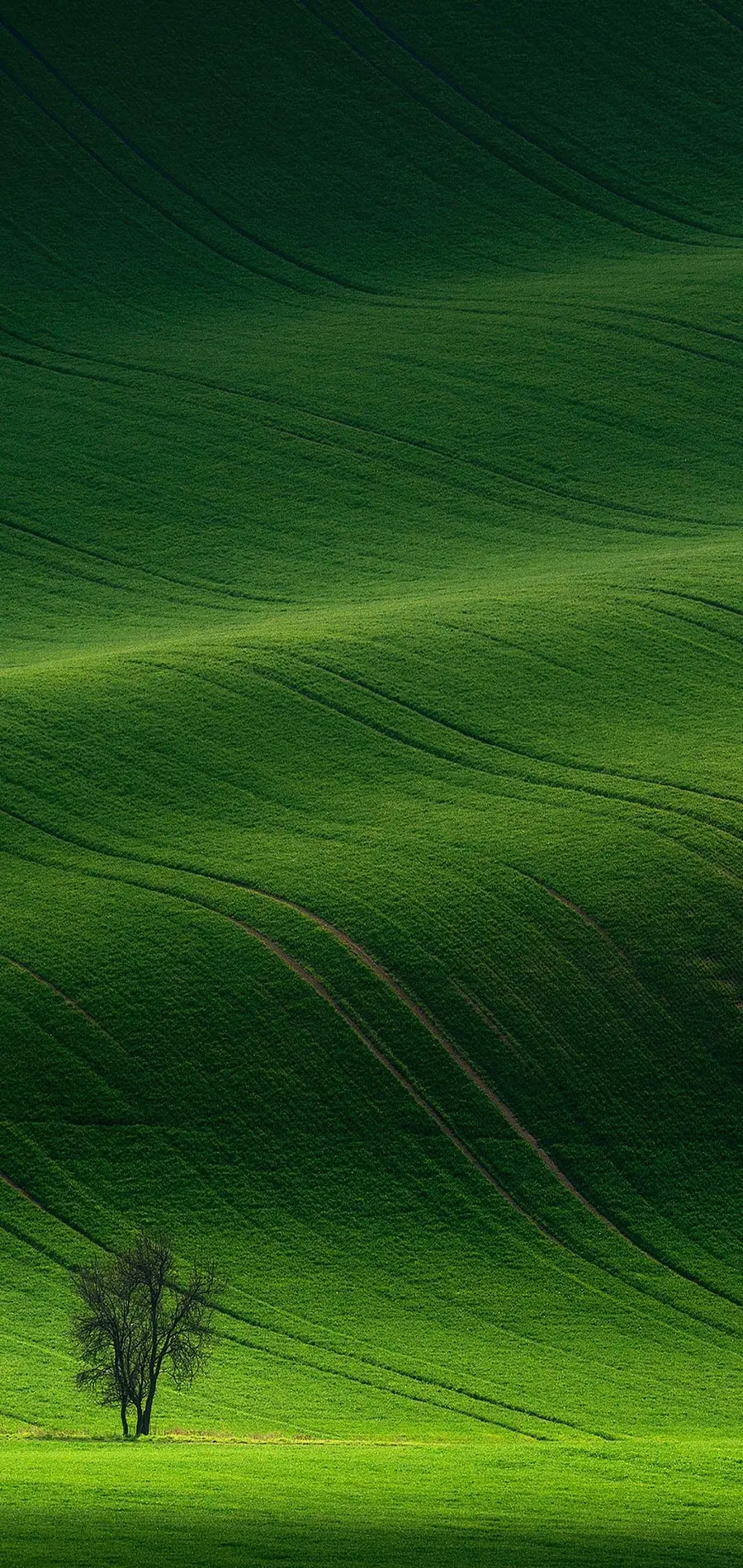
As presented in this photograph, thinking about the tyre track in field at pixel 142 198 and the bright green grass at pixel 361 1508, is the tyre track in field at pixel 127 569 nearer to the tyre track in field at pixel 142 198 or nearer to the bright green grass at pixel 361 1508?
the tyre track in field at pixel 142 198

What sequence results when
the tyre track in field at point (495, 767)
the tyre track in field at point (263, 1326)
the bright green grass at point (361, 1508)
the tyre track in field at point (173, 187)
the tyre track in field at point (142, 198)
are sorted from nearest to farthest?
1. the bright green grass at point (361, 1508)
2. the tyre track in field at point (263, 1326)
3. the tyre track in field at point (495, 767)
4. the tyre track in field at point (173, 187)
5. the tyre track in field at point (142, 198)

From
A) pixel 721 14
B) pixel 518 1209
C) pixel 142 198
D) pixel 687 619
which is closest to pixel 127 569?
pixel 687 619

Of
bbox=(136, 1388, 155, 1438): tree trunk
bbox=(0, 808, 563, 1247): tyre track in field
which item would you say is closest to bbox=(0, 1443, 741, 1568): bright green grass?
bbox=(136, 1388, 155, 1438): tree trunk

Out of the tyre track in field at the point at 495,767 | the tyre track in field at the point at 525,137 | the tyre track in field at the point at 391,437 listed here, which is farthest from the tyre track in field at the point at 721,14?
the tyre track in field at the point at 495,767

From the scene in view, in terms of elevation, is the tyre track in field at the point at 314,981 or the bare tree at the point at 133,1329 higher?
the tyre track in field at the point at 314,981

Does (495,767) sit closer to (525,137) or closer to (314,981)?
(314,981)

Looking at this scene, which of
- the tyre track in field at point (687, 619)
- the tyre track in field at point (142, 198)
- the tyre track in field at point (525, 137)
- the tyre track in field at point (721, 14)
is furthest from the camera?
the tyre track in field at point (721, 14)
